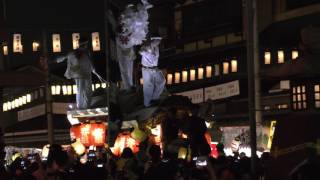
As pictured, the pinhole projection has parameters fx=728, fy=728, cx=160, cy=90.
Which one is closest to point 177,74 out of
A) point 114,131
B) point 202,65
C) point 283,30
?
point 202,65

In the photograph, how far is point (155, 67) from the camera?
22938 mm

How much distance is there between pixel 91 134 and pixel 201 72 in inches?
962

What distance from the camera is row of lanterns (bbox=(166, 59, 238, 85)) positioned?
44.5 metres

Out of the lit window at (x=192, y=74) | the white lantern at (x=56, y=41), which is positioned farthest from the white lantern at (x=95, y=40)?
the lit window at (x=192, y=74)

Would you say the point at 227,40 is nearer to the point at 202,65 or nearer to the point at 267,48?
the point at 202,65

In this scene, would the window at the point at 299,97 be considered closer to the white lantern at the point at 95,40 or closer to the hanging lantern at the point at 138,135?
the hanging lantern at the point at 138,135

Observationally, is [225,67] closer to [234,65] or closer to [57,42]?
[234,65]

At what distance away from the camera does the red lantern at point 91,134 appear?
23625 mm

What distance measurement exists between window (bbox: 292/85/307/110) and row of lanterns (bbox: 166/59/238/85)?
30099mm

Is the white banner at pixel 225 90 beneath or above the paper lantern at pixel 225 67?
beneath

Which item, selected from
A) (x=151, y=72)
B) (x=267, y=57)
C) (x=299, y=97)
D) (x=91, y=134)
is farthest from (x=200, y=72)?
(x=299, y=97)

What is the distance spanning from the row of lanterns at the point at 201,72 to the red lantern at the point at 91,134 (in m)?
21.1

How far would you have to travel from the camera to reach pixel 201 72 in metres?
47.6

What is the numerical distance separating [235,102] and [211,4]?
1011 centimetres
